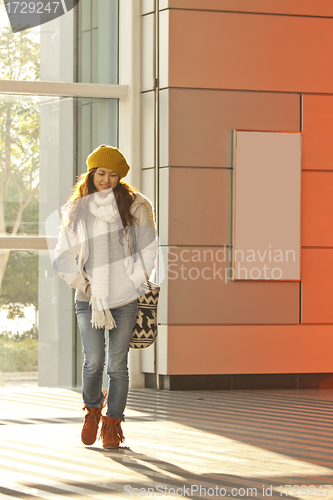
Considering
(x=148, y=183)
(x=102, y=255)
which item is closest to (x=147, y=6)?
(x=148, y=183)

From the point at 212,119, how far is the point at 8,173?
2083 millimetres

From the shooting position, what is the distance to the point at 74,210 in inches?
165

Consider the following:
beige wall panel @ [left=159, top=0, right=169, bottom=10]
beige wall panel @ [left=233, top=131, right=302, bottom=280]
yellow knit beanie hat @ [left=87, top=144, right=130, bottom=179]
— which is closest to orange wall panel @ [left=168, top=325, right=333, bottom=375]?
beige wall panel @ [left=233, top=131, right=302, bottom=280]

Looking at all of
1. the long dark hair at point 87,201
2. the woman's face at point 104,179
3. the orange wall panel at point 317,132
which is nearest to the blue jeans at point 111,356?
the long dark hair at point 87,201

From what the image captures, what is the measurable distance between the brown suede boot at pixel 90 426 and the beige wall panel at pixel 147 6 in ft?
14.2

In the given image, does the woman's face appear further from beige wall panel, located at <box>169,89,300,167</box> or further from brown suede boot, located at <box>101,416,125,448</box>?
beige wall panel, located at <box>169,89,300,167</box>

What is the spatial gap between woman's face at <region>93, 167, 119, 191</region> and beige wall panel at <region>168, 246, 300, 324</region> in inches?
104

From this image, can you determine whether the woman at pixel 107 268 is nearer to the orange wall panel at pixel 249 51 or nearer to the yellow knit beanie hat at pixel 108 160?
the yellow knit beanie hat at pixel 108 160

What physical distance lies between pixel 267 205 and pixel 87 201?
310 cm

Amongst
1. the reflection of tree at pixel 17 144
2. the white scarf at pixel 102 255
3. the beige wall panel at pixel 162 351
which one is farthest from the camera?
the reflection of tree at pixel 17 144

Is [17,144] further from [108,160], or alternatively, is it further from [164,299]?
[108,160]

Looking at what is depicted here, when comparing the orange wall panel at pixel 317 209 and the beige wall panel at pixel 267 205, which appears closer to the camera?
the beige wall panel at pixel 267 205

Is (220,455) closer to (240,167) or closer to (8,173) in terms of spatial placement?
(240,167)

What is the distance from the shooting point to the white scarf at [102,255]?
3980 millimetres
